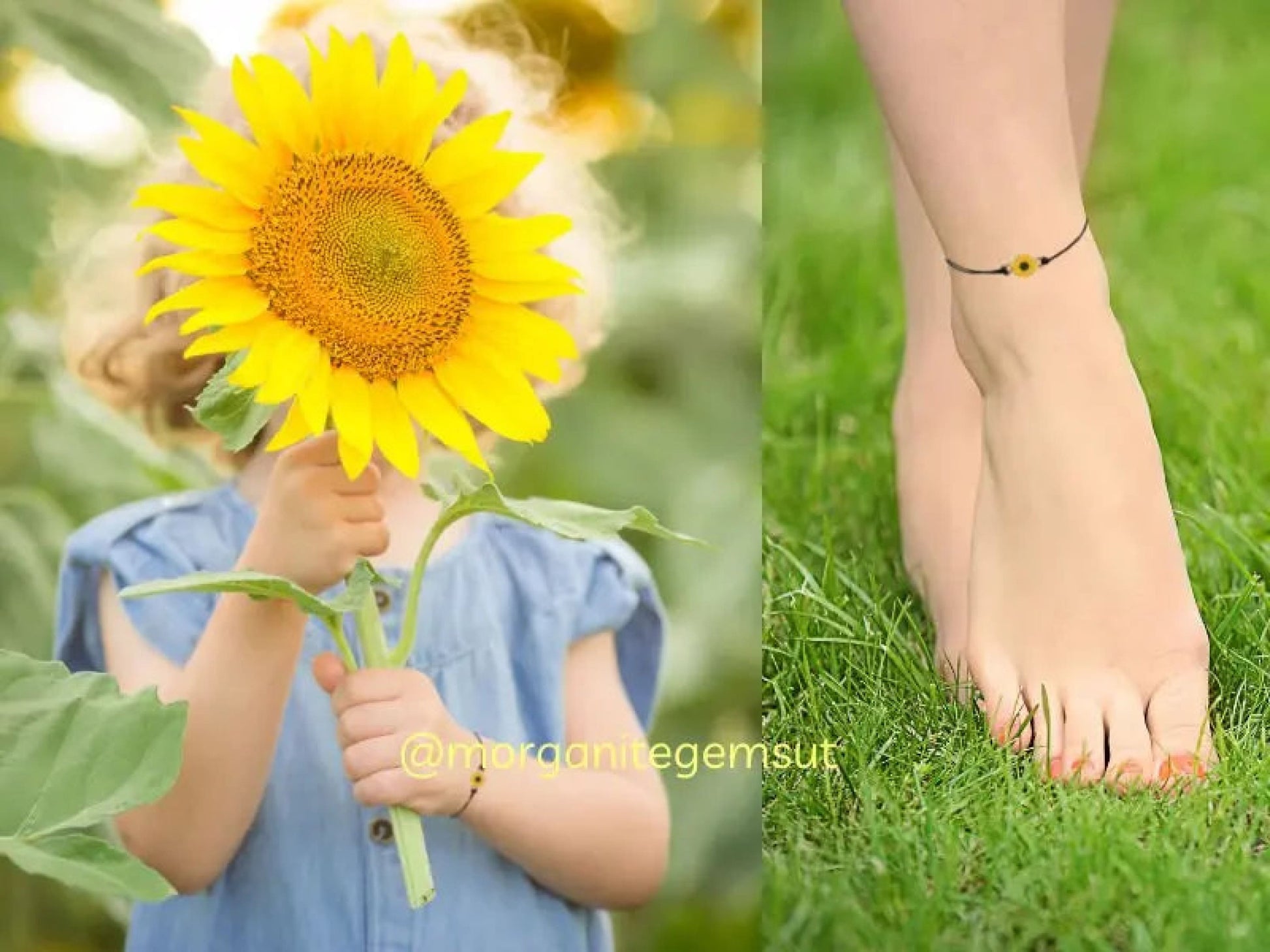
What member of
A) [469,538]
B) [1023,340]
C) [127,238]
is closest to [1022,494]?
[1023,340]

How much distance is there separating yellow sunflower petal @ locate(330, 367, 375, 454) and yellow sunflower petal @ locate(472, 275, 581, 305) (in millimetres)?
88

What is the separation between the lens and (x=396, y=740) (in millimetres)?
1048

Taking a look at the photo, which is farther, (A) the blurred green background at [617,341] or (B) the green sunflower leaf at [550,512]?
(A) the blurred green background at [617,341]

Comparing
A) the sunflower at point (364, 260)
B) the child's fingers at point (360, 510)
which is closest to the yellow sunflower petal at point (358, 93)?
the sunflower at point (364, 260)

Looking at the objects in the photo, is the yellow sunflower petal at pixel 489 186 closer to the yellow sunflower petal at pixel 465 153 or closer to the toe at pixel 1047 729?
the yellow sunflower petal at pixel 465 153

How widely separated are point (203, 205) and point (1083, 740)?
610 mm

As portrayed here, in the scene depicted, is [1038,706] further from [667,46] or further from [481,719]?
[667,46]

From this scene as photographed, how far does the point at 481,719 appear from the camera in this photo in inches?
42.9

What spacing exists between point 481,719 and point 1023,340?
0.41 meters

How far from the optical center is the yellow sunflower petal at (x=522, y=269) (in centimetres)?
101

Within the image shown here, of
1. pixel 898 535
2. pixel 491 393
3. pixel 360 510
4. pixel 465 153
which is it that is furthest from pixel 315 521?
pixel 898 535

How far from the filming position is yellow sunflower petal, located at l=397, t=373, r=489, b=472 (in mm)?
993

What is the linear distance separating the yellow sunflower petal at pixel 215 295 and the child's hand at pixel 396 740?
22 centimetres

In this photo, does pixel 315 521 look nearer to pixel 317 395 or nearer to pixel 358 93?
pixel 317 395
